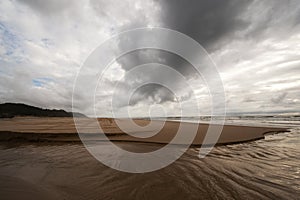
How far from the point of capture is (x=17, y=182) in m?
3.92

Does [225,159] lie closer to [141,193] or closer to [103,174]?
[141,193]

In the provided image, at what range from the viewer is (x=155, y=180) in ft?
13.7

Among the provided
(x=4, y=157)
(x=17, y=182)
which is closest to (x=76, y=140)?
(x=4, y=157)

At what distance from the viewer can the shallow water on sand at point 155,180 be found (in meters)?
3.45

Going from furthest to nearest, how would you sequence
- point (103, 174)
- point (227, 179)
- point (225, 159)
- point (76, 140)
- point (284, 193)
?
point (76, 140), point (225, 159), point (103, 174), point (227, 179), point (284, 193)

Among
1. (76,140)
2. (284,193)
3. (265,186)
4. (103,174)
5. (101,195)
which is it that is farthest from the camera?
(76,140)

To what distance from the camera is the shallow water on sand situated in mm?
3446

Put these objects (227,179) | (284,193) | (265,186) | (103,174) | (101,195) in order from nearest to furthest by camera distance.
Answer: (101,195) < (284,193) < (265,186) < (227,179) < (103,174)

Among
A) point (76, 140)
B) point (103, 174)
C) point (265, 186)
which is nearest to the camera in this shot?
Result: point (265, 186)

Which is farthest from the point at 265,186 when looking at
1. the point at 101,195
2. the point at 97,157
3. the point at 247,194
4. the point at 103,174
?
the point at 97,157

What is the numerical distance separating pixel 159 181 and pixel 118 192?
1111mm

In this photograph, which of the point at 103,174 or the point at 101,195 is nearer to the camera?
the point at 101,195

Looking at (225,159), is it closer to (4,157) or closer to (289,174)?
(289,174)

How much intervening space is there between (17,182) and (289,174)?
736 cm
